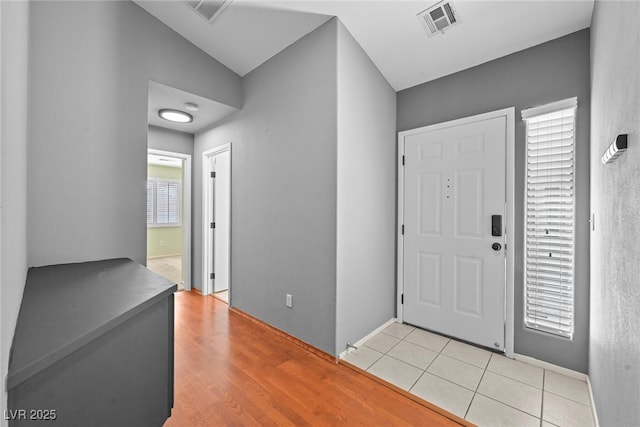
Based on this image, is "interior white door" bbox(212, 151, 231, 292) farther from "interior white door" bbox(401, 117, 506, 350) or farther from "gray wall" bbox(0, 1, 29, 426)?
"gray wall" bbox(0, 1, 29, 426)

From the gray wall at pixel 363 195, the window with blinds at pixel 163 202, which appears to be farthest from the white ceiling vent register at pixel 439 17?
the window with blinds at pixel 163 202

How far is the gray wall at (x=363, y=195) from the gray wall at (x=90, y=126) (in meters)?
1.67

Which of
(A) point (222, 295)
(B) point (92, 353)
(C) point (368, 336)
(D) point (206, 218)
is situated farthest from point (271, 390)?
(D) point (206, 218)

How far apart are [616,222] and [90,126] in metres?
3.12

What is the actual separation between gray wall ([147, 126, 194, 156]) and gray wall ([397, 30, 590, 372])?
3.23m

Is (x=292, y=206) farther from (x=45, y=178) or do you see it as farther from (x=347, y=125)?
(x=45, y=178)

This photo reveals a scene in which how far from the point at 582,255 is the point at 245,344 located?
277cm

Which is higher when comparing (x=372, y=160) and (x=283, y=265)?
(x=372, y=160)

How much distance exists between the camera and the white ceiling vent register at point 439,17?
6.37 feet

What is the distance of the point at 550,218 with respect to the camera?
2.11m

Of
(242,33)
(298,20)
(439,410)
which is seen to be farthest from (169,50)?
(439,410)

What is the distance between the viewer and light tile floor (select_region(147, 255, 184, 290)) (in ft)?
16.0

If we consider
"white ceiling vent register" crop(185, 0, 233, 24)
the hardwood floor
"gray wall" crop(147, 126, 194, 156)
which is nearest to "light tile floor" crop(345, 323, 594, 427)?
the hardwood floor

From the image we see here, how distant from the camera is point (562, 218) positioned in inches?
80.8
